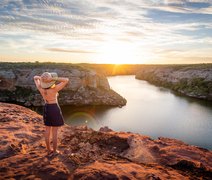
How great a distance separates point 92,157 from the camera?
8.35 metres

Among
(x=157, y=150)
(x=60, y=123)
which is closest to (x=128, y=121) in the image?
(x=157, y=150)

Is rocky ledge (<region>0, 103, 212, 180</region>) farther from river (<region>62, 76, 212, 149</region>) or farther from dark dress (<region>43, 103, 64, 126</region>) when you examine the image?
river (<region>62, 76, 212, 149</region>)

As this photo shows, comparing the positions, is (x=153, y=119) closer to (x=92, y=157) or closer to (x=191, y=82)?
(x=92, y=157)

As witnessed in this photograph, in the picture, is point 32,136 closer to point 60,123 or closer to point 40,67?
point 60,123

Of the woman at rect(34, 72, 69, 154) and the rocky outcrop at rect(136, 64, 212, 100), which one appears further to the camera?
the rocky outcrop at rect(136, 64, 212, 100)

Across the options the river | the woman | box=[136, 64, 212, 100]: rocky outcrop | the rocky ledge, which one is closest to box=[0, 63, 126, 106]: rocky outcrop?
the river

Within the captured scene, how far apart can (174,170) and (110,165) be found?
2310 millimetres

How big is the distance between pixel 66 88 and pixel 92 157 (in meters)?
53.1

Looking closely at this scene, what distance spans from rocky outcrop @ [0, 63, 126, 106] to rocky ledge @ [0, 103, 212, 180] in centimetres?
4357

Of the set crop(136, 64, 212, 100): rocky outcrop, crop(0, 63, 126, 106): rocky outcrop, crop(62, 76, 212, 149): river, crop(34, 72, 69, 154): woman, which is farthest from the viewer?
crop(136, 64, 212, 100): rocky outcrop

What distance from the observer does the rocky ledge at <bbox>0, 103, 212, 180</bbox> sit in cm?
682

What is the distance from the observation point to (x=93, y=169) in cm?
700

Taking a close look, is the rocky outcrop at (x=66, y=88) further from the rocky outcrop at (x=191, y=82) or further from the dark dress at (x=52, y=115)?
the dark dress at (x=52, y=115)

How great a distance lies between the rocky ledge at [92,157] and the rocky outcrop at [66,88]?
143 feet
